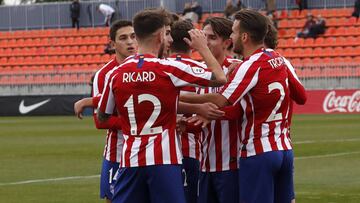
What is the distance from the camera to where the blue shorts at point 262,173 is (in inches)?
313

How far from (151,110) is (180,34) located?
143 cm

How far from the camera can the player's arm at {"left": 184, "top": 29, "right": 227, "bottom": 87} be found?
24.5ft

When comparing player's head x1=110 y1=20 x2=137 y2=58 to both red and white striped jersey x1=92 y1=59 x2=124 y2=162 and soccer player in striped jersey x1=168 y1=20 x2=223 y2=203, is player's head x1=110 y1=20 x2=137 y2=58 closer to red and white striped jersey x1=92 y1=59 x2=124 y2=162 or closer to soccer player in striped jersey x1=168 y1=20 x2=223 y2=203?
red and white striped jersey x1=92 y1=59 x2=124 y2=162

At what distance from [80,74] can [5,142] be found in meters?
15.0

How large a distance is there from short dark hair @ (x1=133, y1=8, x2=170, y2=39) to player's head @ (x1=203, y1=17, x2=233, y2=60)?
120 cm

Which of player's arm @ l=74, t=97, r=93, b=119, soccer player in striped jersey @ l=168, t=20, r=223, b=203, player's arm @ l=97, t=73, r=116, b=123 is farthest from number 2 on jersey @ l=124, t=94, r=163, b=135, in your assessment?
player's arm @ l=74, t=97, r=93, b=119

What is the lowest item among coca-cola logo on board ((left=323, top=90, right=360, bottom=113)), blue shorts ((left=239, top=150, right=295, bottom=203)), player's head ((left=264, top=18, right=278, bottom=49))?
coca-cola logo on board ((left=323, top=90, right=360, bottom=113))

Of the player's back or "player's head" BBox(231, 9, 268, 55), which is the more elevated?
"player's head" BBox(231, 9, 268, 55)

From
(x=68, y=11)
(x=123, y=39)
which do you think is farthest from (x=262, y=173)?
(x=68, y=11)

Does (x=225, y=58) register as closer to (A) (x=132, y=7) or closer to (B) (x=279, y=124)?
(B) (x=279, y=124)

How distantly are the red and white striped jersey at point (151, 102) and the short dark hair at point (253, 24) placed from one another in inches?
27.8

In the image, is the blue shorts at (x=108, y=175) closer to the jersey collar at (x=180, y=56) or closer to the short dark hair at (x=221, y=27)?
the jersey collar at (x=180, y=56)

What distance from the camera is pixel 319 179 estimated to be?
617 inches

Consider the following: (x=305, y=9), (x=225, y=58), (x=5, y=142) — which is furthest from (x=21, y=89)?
(x=225, y=58)
